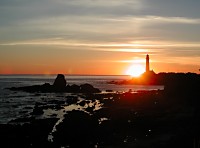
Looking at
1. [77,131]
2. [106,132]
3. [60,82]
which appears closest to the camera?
[77,131]

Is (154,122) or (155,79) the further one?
(155,79)

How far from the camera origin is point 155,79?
7416 inches

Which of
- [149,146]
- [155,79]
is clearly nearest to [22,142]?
[149,146]

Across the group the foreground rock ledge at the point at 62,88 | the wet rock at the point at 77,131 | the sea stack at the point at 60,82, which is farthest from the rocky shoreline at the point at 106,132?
the sea stack at the point at 60,82

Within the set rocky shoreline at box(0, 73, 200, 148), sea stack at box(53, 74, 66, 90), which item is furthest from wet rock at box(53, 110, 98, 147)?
sea stack at box(53, 74, 66, 90)

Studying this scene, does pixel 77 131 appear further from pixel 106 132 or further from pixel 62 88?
pixel 62 88

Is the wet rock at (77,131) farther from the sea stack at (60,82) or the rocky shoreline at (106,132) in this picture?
the sea stack at (60,82)

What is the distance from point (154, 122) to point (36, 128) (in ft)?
54.0

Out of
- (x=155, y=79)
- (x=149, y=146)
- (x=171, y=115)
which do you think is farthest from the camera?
(x=155, y=79)

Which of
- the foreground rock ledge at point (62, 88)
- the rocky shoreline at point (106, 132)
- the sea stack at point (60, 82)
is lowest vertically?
the rocky shoreline at point (106, 132)

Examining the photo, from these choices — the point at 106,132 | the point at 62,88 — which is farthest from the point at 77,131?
the point at 62,88

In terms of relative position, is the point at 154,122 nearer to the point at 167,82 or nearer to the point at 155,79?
the point at 167,82

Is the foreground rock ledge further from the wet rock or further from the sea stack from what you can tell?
the wet rock

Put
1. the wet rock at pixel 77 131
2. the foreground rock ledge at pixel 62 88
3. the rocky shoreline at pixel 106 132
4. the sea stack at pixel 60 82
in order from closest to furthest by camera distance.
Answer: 1. the rocky shoreline at pixel 106 132
2. the wet rock at pixel 77 131
3. the foreground rock ledge at pixel 62 88
4. the sea stack at pixel 60 82
